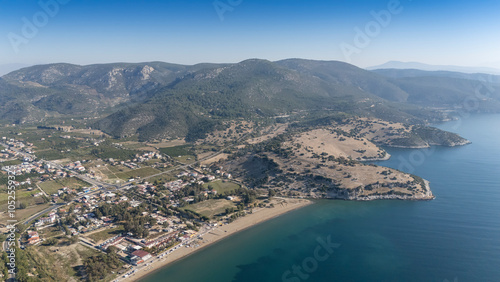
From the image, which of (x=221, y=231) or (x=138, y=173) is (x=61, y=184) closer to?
(x=138, y=173)

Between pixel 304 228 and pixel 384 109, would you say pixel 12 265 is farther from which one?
pixel 384 109

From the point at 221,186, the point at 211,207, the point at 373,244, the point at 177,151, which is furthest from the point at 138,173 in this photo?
the point at 373,244

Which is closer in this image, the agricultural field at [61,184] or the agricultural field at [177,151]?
the agricultural field at [61,184]

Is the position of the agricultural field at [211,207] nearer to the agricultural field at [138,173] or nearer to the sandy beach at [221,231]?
the sandy beach at [221,231]

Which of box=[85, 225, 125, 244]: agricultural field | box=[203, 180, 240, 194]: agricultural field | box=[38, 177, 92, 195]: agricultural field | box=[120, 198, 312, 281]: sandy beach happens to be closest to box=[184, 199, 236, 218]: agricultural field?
box=[120, 198, 312, 281]: sandy beach

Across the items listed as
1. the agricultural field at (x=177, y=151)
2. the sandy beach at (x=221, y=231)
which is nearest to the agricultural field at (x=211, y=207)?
the sandy beach at (x=221, y=231)

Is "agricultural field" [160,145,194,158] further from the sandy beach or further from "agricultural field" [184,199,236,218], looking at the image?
the sandy beach
